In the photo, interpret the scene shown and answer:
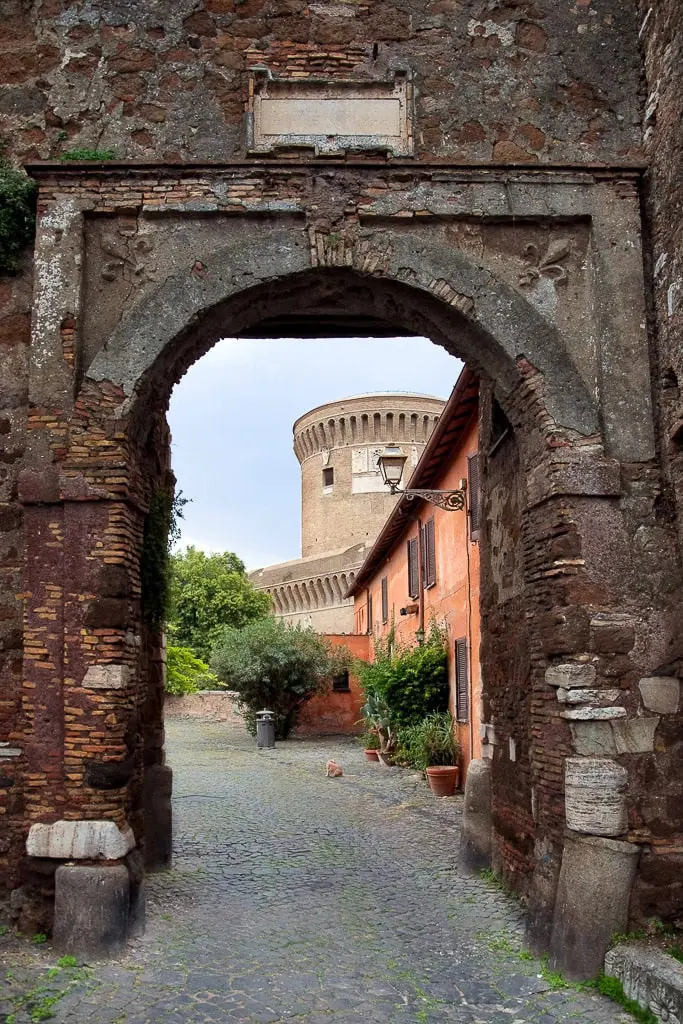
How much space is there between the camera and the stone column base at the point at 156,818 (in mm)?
7809

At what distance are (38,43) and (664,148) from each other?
14.6ft

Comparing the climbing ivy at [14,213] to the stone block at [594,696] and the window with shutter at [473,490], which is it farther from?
the window with shutter at [473,490]

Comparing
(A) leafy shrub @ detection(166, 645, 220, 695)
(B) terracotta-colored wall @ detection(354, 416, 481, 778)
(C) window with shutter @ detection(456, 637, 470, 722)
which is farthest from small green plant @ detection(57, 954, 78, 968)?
(A) leafy shrub @ detection(166, 645, 220, 695)

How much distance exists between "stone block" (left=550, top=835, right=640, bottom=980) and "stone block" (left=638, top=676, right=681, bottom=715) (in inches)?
32.4

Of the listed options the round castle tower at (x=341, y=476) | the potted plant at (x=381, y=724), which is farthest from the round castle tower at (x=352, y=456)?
the potted plant at (x=381, y=724)

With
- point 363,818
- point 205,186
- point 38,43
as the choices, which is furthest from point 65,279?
point 363,818

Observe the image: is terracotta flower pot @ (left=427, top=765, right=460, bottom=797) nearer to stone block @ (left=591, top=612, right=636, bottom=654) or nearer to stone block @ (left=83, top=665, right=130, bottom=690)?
stone block @ (left=591, top=612, right=636, bottom=654)

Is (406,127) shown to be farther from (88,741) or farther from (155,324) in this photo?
(88,741)

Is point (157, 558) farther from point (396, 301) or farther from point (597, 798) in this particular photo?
point (597, 798)

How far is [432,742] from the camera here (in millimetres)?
13586

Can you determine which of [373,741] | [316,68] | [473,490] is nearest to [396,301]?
[316,68]

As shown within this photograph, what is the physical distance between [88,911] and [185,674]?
83.2ft

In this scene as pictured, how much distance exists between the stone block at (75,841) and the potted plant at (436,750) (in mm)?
7398

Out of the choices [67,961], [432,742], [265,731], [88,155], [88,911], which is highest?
[88,155]
